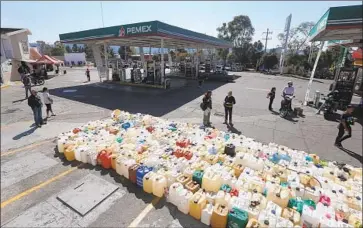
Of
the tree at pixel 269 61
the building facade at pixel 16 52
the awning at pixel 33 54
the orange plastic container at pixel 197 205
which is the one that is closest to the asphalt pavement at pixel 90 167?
the orange plastic container at pixel 197 205

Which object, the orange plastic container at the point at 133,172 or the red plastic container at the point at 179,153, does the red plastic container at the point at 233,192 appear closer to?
the red plastic container at the point at 179,153

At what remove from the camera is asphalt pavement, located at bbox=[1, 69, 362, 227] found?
3.97 meters

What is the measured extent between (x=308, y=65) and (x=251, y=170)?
36644mm

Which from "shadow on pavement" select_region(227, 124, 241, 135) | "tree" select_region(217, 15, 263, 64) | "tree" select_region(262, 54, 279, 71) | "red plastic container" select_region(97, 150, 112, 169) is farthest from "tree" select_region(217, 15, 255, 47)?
"red plastic container" select_region(97, 150, 112, 169)

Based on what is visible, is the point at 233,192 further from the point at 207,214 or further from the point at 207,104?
the point at 207,104

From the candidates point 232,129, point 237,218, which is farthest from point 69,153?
point 232,129

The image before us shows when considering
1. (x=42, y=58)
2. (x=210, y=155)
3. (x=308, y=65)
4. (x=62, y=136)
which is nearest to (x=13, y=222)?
(x=62, y=136)

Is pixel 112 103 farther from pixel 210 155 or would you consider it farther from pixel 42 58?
pixel 42 58

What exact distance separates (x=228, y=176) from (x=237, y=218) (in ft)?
3.78

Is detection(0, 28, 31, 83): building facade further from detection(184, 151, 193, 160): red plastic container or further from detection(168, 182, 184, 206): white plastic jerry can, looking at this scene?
detection(168, 182, 184, 206): white plastic jerry can

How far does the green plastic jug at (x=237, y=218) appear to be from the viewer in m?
3.60

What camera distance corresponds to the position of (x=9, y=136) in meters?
2.26

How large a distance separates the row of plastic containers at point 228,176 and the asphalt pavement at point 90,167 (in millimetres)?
392

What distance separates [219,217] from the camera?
12.3 ft
